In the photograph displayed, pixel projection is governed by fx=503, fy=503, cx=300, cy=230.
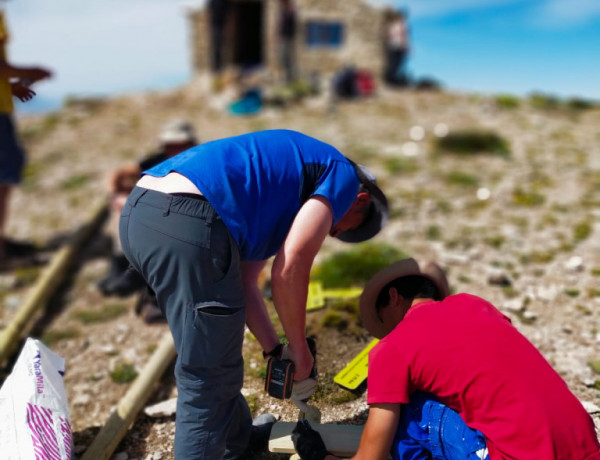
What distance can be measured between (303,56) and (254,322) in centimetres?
1738

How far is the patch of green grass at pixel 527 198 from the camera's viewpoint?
6655 millimetres

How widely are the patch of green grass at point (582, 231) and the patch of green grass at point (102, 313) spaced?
16.0ft

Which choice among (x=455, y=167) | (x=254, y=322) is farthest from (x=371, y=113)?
(x=254, y=322)

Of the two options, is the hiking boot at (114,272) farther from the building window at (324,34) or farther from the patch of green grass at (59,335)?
the building window at (324,34)

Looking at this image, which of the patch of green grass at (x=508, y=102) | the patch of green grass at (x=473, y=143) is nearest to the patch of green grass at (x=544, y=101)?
the patch of green grass at (x=508, y=102)

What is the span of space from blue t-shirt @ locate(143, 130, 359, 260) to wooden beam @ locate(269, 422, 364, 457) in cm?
97

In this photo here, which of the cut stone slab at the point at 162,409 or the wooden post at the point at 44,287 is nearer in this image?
the cut stone slab at the point at 162,409

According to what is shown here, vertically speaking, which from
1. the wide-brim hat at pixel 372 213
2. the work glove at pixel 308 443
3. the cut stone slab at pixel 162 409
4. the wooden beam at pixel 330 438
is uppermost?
the wide-brim hat at pixel 372 213

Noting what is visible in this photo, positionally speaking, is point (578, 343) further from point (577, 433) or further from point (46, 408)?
point (46, 408)

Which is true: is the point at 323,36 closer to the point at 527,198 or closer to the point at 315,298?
the point at 527,198

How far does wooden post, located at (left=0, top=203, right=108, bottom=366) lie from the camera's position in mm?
4180

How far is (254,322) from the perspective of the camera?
8.17 feet

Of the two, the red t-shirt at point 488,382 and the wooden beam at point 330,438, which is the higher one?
the red t-shirt at point 488,382

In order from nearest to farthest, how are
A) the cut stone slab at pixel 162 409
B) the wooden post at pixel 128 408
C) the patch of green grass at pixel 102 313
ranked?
1. the wooden post at pixel 128 408
2. the cut stone slab at pixel 162 409
3. the patch of green grass at pixel 102 313
